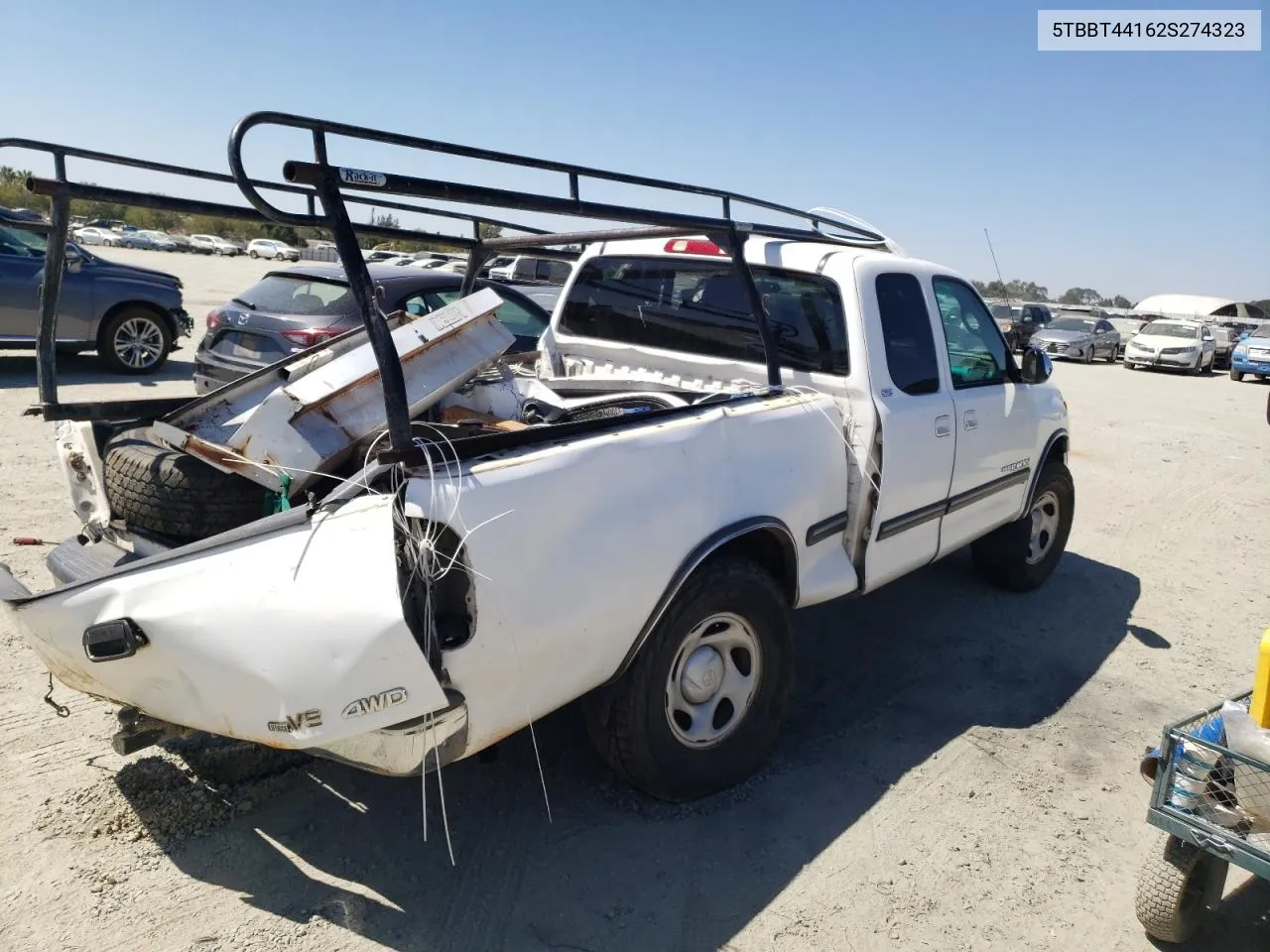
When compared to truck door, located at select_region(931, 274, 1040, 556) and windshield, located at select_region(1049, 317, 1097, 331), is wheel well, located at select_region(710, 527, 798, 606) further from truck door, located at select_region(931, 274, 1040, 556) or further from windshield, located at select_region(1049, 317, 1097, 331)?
windshield, located at select_region(1049, 317, 1097, 331)

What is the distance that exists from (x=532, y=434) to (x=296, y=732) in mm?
998

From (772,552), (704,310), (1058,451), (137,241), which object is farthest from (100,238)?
(772,552)

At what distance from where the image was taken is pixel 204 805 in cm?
303

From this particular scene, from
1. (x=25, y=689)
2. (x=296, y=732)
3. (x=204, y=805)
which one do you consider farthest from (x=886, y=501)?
(x=25, y=689)

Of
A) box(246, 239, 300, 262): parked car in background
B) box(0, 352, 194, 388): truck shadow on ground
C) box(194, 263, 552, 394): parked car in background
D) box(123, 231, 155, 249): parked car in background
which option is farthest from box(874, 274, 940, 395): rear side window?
box(123, 231, 155, 249): parked car in background

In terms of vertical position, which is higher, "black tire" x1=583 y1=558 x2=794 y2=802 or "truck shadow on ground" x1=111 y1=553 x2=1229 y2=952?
"black tire" x1=583 y1=558 x2=794 y2=802

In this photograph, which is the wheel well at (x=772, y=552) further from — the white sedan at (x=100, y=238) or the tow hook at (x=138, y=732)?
the white sedan at (x=100, y=238)

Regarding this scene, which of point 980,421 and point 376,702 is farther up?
point 980,421

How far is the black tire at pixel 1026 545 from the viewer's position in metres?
5.41

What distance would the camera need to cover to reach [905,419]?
3832mm

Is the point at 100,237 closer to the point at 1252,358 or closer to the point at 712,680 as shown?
the point at 1252,358

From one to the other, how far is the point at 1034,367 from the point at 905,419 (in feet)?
4.94

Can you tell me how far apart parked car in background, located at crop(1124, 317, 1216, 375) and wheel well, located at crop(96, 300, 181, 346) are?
905 inches

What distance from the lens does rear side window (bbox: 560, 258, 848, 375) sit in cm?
389
